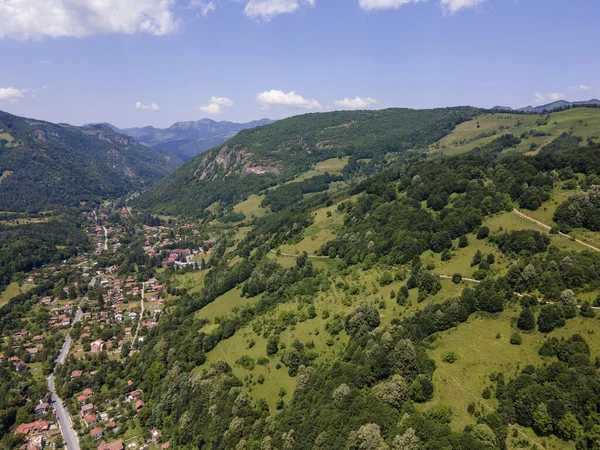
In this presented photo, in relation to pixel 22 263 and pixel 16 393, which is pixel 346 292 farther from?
pixel 22 263

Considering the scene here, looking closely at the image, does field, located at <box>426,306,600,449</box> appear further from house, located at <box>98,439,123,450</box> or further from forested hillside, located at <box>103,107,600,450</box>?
house, located at <box>98,439,123,450</box>

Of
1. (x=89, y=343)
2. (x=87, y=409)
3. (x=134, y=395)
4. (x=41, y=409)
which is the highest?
(x=134, y=395)

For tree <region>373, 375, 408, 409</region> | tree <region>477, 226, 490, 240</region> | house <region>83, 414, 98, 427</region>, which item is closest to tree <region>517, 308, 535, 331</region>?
tree <region>373, 375, 408, 409</region>

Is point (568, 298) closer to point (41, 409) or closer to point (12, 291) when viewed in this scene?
point (41, 409)

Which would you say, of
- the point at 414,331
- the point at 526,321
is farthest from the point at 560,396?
the point at 414,331

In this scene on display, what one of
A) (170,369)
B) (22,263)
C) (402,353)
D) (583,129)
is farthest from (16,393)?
(583,129)

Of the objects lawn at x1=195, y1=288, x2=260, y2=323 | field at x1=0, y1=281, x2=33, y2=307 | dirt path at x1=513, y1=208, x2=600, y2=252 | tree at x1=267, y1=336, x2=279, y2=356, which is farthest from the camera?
field at x1=0, y1=281, x2=33, y2=307
